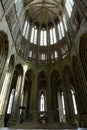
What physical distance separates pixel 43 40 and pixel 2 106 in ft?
43.9

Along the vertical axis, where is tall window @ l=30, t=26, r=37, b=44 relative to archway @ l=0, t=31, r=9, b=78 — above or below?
above

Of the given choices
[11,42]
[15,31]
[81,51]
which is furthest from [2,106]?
[81,51]

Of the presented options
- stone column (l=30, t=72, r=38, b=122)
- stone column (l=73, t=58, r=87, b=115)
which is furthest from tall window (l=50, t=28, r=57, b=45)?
stone column (l=73, t=58, r=87, b=115)

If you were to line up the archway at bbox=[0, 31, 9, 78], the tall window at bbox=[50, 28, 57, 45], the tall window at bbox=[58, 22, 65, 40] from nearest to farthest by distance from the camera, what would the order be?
the archway at bbox=[0, 31, 9, 78] < the tall window at bbox=[58, 22, 65, 40] < the tall window at bbox=[50, 28, 57, 45]

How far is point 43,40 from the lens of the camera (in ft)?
71.5

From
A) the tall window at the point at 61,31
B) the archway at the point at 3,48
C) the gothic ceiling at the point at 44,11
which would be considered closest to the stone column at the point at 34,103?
the archway at the point at 3,48

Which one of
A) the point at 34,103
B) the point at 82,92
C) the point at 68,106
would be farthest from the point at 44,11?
the point at 68,106

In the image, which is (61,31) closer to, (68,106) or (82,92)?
(82,92)

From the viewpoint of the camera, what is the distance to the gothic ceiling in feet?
65.4

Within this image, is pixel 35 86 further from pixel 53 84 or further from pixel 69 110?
pixel 69 110

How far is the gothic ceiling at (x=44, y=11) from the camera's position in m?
19.9

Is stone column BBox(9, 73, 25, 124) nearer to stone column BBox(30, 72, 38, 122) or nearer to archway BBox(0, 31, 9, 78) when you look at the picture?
stone column BBox(30, 72, 38, 122)

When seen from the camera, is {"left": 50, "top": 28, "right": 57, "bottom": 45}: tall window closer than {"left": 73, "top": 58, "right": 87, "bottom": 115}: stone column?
No

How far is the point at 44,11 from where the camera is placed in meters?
22.2
